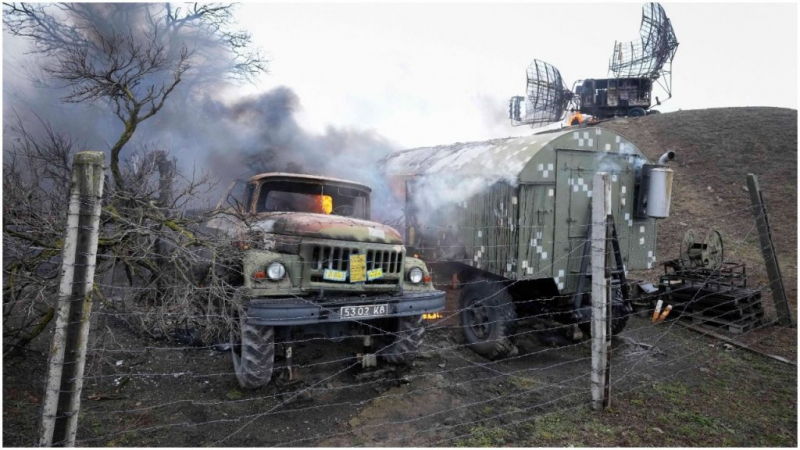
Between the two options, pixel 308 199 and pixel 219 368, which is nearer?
pixel 219 368

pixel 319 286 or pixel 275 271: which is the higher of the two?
pixel 275 271

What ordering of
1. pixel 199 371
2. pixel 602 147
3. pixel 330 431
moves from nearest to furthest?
pixel 330 431
pixel 199 371
pixel 602 147

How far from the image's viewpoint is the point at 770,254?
7.66 meters

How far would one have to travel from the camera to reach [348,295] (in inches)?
199

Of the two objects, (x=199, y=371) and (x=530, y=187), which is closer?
(x=199, y=371)

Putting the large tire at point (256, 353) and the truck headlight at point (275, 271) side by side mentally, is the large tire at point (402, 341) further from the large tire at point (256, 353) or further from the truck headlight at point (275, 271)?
the truck headlight at point (275, 271)

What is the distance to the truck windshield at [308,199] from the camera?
602cm

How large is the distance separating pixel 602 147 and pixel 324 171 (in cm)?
665

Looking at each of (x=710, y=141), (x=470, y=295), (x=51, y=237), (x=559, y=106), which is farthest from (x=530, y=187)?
(x=710, y=141)

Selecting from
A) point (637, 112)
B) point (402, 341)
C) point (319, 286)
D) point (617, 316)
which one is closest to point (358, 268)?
point (319, 286)

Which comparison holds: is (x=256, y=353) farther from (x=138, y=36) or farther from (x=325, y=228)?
(x=138, y=36)

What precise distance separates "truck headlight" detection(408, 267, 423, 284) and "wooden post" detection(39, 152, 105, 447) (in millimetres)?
3485

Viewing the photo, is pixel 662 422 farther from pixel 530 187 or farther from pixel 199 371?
pixel 199 371

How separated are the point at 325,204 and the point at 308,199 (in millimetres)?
237
